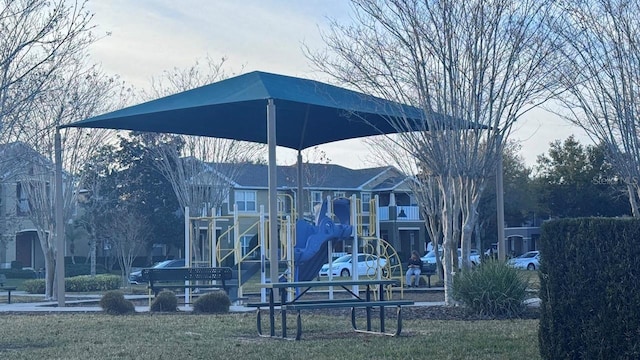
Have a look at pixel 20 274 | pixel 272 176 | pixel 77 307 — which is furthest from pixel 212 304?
pixel 20 274

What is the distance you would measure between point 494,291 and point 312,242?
5.33 m

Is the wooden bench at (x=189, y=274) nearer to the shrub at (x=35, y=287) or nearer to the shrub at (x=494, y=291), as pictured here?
the shrub at (x=494, y=291)

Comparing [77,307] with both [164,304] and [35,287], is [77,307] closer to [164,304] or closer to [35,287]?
[164,304]

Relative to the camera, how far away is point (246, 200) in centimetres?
5709

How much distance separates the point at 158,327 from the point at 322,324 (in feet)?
8.50

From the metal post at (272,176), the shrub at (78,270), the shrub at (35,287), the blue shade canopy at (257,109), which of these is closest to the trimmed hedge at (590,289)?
the metal post at (272,176)

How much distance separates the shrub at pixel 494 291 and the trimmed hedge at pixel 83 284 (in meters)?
17.1

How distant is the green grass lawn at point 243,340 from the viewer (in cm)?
1119

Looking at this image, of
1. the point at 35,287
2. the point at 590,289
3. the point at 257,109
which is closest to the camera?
the point at 590,289

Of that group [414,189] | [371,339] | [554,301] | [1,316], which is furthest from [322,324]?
[414,189]

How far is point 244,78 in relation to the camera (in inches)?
763

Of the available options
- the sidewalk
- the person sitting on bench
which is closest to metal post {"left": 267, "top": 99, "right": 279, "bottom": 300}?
the sidewalk

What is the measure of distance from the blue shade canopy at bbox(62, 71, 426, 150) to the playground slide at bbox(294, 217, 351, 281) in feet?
7.92

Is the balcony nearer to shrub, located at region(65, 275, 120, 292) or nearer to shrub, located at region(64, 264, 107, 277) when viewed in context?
shrub, located at region(64, 264, 107, 277)
